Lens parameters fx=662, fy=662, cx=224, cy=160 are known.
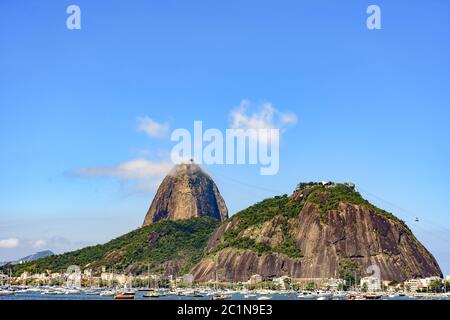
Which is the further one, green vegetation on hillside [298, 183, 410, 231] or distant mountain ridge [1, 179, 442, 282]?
green vegetation on hillside [298, 183, 410, 231]

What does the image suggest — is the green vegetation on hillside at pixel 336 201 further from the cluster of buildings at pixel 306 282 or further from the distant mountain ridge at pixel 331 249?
the cluster of buildings at pixel 306 282

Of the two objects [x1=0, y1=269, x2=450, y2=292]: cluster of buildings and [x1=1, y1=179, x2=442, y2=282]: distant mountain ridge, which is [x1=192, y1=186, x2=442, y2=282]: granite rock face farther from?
[x1=0, y1=269, x2=450, y2=292]: cluster of buildings

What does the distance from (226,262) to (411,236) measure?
54.8m

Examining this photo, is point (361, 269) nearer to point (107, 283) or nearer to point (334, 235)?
point (334, 235)

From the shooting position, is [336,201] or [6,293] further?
[336,201]

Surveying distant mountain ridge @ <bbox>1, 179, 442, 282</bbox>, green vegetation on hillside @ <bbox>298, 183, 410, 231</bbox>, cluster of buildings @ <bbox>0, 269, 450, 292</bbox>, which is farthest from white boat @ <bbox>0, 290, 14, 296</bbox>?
green vegetation on hillside @ <bbox>298, 183, 410, 231</bbox>

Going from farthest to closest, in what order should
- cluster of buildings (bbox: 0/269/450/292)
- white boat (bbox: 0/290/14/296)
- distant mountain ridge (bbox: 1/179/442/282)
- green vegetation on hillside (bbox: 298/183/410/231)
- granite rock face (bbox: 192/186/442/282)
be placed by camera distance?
green vegetation on hillside (bbox: 298/183/410/231) → granite rock face (bbox: 192/186/442/282) → distant mountain ridge (bbox: 1/179/442/282) → cluster of buildings (bbox: 0/269/450/292) → white boat (bbox: 0/290/14/296)

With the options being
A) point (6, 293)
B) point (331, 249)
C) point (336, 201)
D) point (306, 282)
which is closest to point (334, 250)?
point (331, 249)

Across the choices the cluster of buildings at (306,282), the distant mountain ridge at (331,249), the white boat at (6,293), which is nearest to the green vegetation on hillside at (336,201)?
the distant mountain ridge at (331,249)

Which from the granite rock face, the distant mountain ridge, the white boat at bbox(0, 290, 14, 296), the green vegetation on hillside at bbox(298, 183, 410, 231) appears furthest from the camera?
the green vegetation on hillside at bbox(298, 183, 410, 231)

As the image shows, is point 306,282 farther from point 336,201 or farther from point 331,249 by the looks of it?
point 336,201
